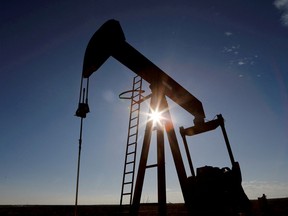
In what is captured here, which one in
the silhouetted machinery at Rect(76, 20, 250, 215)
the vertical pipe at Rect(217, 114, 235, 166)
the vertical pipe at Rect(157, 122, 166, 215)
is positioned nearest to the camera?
the vertical pipe at Rect(157, 122, 166, 215)

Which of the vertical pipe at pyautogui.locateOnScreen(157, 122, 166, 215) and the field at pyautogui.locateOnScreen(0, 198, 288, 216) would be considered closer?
the vertical pipe at pyautogui.locateOnScreen(157, 122, 166, 215)

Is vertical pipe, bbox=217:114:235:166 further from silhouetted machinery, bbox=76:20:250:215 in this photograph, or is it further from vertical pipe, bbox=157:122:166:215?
vertical pipe, bbox=157:122:166:215

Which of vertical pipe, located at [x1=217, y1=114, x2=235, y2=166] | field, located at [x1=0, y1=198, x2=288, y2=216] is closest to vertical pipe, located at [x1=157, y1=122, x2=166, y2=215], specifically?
field, located at [x1=0, y1=198, x2=288, y2=216]

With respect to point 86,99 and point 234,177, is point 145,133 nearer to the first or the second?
point 86,99

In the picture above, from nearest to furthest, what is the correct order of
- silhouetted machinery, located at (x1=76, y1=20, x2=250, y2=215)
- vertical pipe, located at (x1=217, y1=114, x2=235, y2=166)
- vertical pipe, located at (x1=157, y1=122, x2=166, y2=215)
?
1. vertical pipe, located at (x1=157, y1=122, x2=166, y2=215)
2. silhouetted machinery, located at (x1=76, y1=20, x2=250, y2=215)
3. vertical pipe, located at (x1=217, y1=114, x2=235, y2=166)

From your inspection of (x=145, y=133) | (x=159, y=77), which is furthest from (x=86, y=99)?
(x=159, y=77)

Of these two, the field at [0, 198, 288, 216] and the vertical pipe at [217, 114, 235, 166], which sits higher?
the vertical pipe at [217, 114, 235, 166]

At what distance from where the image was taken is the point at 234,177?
5645mm

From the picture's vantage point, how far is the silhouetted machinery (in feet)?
16.3

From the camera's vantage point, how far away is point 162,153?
5.18 m

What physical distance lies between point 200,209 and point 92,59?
4.19m

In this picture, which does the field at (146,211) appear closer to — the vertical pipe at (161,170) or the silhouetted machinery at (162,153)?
the vertical pipe at (161,170)

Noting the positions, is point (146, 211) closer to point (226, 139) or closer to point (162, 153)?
point (162, 153)

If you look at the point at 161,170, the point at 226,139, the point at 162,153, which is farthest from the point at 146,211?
the point at 226,139
